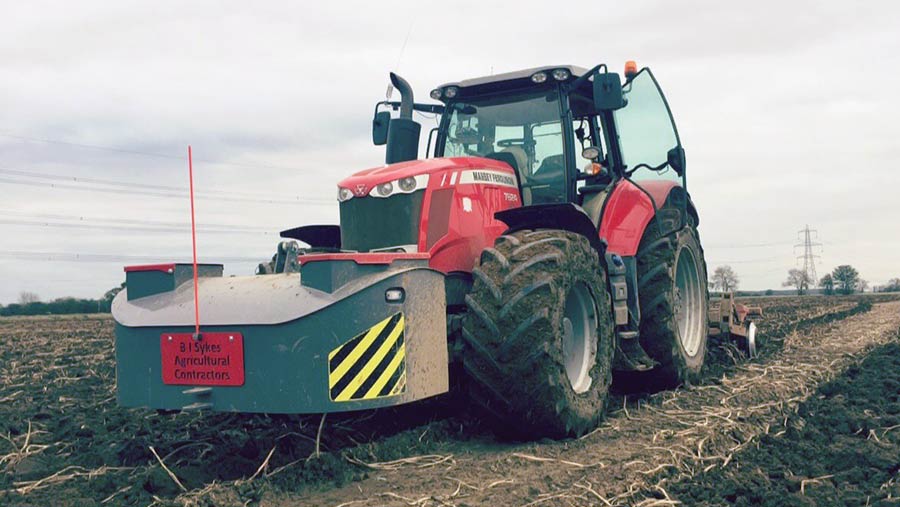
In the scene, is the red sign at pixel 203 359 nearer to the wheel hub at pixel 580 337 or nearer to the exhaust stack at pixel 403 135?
the wheel hub at pixel 580 337

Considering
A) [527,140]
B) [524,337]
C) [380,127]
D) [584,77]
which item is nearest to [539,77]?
[584,77]

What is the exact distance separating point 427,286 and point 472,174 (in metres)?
1.40

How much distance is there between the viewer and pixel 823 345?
12.7 metres

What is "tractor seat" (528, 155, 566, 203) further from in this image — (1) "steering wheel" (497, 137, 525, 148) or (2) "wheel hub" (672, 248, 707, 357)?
(2) "wheel hub" (672, 248, 707, 357)

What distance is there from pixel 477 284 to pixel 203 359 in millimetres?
1748

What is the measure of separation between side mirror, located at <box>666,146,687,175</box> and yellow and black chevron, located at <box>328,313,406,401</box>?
3.98 metres

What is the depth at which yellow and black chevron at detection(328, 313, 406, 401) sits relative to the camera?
5.03 metres

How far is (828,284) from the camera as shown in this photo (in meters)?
55.8

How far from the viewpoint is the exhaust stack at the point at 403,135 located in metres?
7.60

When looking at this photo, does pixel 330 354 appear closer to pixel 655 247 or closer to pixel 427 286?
pixel 427 286

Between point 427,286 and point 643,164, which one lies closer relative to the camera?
point 427,286

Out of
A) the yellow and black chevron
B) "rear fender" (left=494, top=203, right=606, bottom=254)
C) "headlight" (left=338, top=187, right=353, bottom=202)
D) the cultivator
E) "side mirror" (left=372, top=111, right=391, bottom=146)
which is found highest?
"side mirror" (left=372, top=111, right=391, bottom=146)

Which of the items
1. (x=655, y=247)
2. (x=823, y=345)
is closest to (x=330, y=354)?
(x=655, y=247)

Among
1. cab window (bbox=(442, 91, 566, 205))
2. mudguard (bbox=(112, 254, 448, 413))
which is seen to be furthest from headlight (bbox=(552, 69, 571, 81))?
mudguard (bbox=(112, 254, 448, 413))
